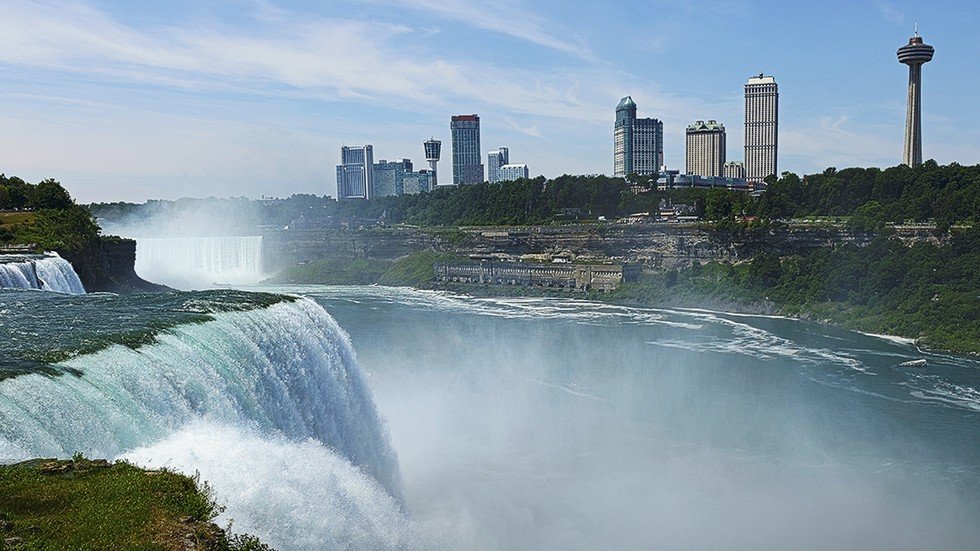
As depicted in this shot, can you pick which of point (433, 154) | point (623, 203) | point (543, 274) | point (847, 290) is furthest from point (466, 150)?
point (847, 290)

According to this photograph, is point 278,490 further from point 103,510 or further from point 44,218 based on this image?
point 44,218

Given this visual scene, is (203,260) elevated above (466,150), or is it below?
below

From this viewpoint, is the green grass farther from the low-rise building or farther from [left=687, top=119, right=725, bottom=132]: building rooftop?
[left=687, top=119, right=725, bottom=132]: building rooftop

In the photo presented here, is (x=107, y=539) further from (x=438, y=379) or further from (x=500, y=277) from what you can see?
(x=500, y=277)

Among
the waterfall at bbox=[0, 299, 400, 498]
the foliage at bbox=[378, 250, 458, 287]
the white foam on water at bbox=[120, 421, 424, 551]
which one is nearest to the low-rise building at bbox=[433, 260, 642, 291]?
the foliage at bbox=[378, 250, 458, 287]

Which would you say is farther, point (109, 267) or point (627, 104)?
point (627, 104)

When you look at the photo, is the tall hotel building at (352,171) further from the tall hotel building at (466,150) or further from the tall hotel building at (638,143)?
the tall hotel building at (638,143)
